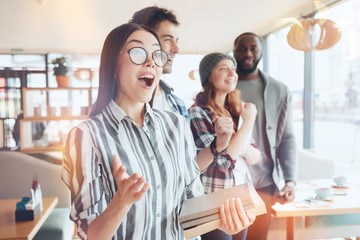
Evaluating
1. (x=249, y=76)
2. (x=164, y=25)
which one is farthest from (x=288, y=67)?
(x=164, y=25)

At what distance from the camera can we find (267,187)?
1.62 meters

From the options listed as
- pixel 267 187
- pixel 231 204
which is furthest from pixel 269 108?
pixel 231 204

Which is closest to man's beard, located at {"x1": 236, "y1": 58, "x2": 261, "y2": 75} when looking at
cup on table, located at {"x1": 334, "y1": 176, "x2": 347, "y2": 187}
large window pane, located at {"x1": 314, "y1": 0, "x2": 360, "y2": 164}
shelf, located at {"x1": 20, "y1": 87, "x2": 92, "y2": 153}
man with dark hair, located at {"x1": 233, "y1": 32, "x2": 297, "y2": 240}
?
man with dark hair, located at {"x1": 233, "y1": 32, "x2": 297, "y2": 240}

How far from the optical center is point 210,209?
27.8 inches

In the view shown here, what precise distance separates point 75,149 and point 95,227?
6.7 inches

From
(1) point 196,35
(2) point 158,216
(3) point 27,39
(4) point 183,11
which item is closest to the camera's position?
(2) point 158,216

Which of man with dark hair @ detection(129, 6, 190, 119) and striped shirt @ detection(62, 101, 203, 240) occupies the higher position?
man with dark hair @ detection(129, 6, 190, 119)

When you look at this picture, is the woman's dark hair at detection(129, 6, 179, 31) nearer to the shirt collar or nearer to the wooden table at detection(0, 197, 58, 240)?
the shirt collar

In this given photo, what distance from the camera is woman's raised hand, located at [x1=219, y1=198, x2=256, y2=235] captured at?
679 mm

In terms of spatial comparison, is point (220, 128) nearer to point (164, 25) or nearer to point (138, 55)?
point (164, 25)

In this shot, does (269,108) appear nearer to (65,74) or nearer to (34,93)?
(65,74)

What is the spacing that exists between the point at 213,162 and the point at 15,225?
1.25 meters

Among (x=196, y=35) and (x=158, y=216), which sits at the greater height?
(x=196, y=35)

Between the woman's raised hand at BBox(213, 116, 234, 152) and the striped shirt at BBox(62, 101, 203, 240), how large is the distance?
302mm
